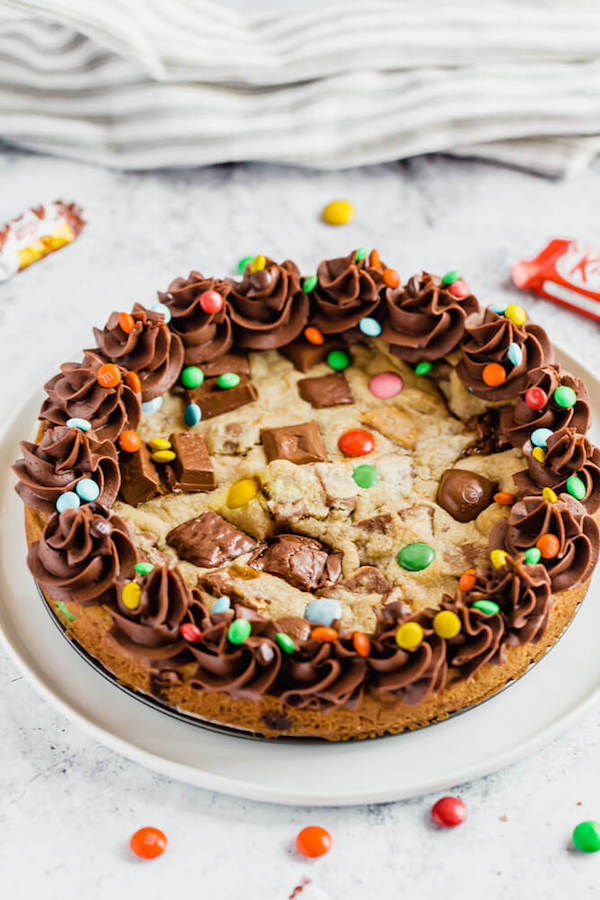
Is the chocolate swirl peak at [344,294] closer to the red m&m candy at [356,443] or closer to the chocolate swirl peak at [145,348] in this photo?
the red m&m candy at [356,443]

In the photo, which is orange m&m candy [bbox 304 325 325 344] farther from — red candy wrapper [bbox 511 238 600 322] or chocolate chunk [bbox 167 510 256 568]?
red candy wrapper [bbox 511 238 600 322]

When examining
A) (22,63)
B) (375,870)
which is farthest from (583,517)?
(22,63)

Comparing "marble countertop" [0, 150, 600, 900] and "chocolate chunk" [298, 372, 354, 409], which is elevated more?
"chocolate chunk" [298, 372, 354, 409]

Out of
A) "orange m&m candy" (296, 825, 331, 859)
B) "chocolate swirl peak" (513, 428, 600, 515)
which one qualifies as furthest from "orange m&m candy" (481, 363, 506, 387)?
"orange m&m candy" (296, 825, 331, 859)

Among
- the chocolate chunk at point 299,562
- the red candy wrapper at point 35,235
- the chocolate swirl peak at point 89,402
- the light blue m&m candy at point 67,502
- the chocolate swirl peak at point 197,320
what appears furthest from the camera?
the red candy wrapper at point 35,235

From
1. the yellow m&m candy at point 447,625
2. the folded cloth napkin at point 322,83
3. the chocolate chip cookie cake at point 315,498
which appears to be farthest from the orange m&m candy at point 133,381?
the folded cloth napkin at point 322,83

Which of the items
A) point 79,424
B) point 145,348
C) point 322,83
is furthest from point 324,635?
point 322,83
